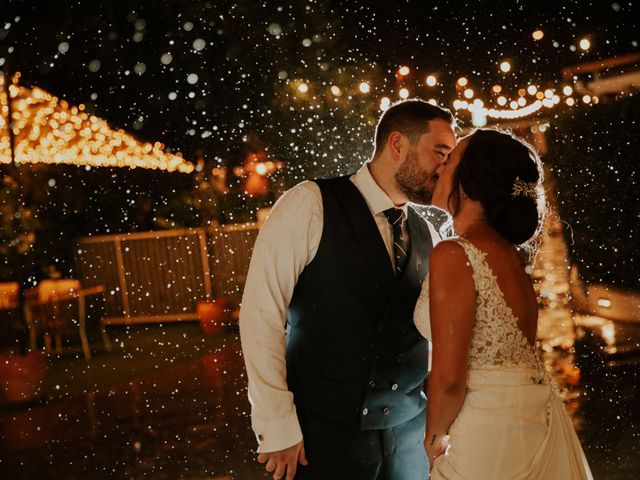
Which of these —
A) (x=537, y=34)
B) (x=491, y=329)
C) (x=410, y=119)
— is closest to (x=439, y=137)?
(x=410, y=119)

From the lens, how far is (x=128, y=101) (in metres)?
9.76

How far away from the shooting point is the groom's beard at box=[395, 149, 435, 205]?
224 cm

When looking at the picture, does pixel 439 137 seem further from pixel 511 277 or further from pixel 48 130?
pixel 48 130

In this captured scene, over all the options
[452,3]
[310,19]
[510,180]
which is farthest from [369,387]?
[452,3]

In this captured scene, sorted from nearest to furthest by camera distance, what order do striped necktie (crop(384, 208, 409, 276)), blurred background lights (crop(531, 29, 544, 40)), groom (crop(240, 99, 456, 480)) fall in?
groom (crop(240, 99, 456, 480)), striped necktie (crop(384, 208, 409, 276)), blurred background lights (crop(531, 29, 544, 40))

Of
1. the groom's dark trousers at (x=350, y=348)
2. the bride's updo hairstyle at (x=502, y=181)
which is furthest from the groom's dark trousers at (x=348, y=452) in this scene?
the bride's updo hairstyle at (x=502, y=181)

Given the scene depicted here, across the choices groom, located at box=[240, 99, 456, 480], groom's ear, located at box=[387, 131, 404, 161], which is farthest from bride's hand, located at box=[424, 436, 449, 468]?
groom's ear, located at box=[387, 131, 404, 161]

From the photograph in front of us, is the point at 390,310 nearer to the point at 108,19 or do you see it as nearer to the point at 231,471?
the point at 231,471

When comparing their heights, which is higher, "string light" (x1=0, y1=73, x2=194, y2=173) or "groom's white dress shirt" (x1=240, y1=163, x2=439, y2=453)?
"string light" (x1=0, y1=73, x2=194, y2=173)

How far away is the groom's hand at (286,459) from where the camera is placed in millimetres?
2033

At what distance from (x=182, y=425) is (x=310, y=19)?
17.8 feet

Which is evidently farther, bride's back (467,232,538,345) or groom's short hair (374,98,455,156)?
groom's short hair (374,98,455,156)

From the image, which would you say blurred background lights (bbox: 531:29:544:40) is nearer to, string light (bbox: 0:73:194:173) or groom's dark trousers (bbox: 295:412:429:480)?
string light (bbox: 0:73:194:173)

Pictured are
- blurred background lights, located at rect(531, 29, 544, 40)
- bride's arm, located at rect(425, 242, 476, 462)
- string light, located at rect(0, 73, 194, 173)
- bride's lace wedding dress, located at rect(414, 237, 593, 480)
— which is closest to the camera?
bride's arm, located at rect(425, 242, 476, 462)
